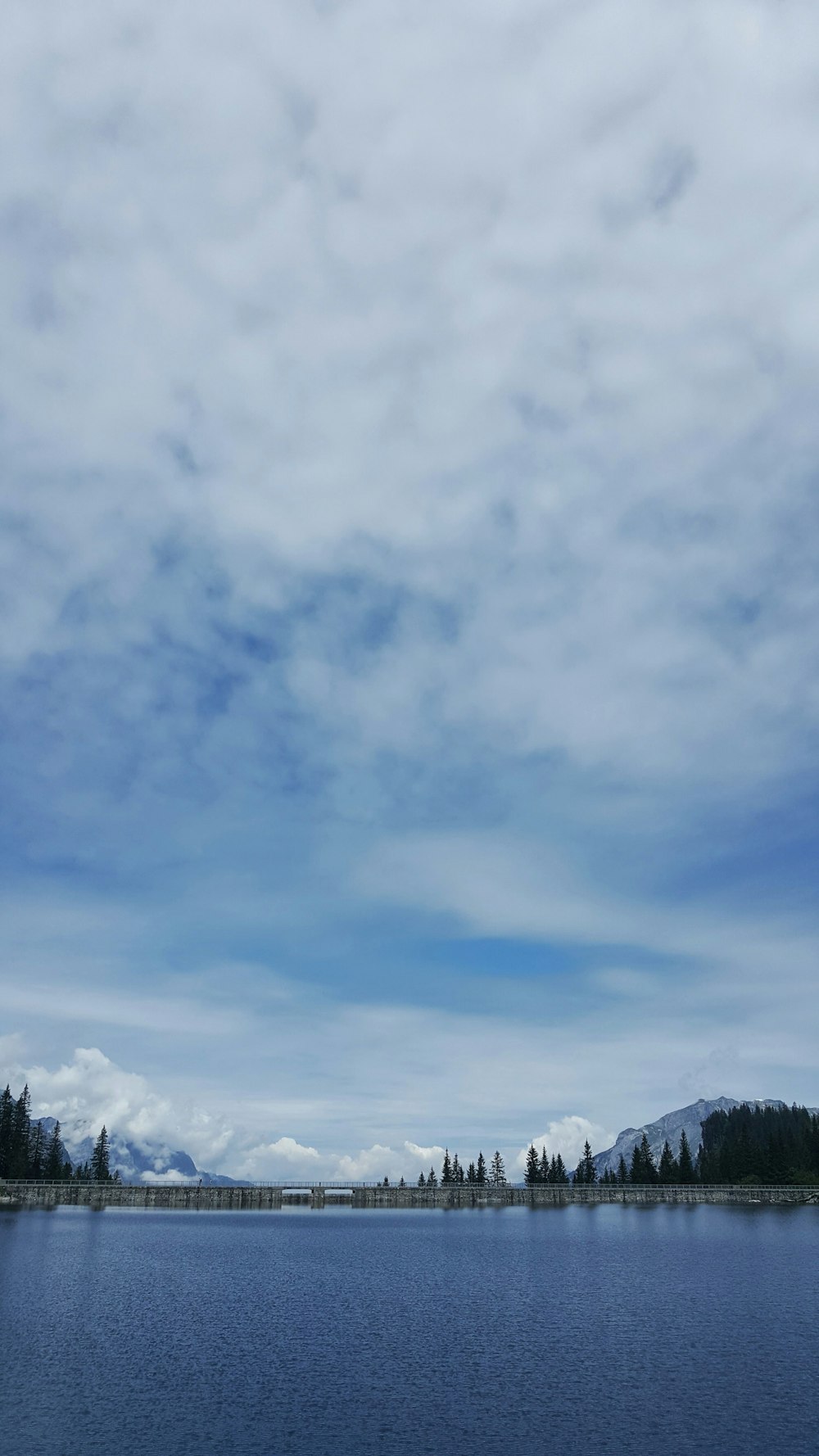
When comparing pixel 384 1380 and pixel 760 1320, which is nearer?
pixel 384 1380

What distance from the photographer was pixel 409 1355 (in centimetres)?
6669

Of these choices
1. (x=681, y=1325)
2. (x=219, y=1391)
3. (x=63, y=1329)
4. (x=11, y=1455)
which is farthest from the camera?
(x=681, y=1325)

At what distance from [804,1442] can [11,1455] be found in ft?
123

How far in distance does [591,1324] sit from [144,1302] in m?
41.9

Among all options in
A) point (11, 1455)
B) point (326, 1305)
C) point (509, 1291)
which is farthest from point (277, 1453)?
point (509, 1291)

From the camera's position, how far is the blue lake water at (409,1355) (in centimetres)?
4753

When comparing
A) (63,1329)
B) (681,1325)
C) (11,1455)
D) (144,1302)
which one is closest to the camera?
(11,1455)

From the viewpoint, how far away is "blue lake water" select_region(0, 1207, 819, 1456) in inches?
1871

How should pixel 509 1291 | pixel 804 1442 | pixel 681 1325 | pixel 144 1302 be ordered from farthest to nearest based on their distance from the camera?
pixel 509 1291 → pixel 144 1302 → pixel 681 1325 → pixel 804 1442

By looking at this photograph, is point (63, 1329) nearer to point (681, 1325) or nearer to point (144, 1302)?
point (144, 1302)

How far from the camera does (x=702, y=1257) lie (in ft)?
419

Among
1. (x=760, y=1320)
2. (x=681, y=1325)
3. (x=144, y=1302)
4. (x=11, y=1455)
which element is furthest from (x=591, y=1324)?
(x=11, y=1455)

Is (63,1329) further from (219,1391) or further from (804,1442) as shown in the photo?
(804,1442)

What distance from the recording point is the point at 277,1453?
4456 cm
